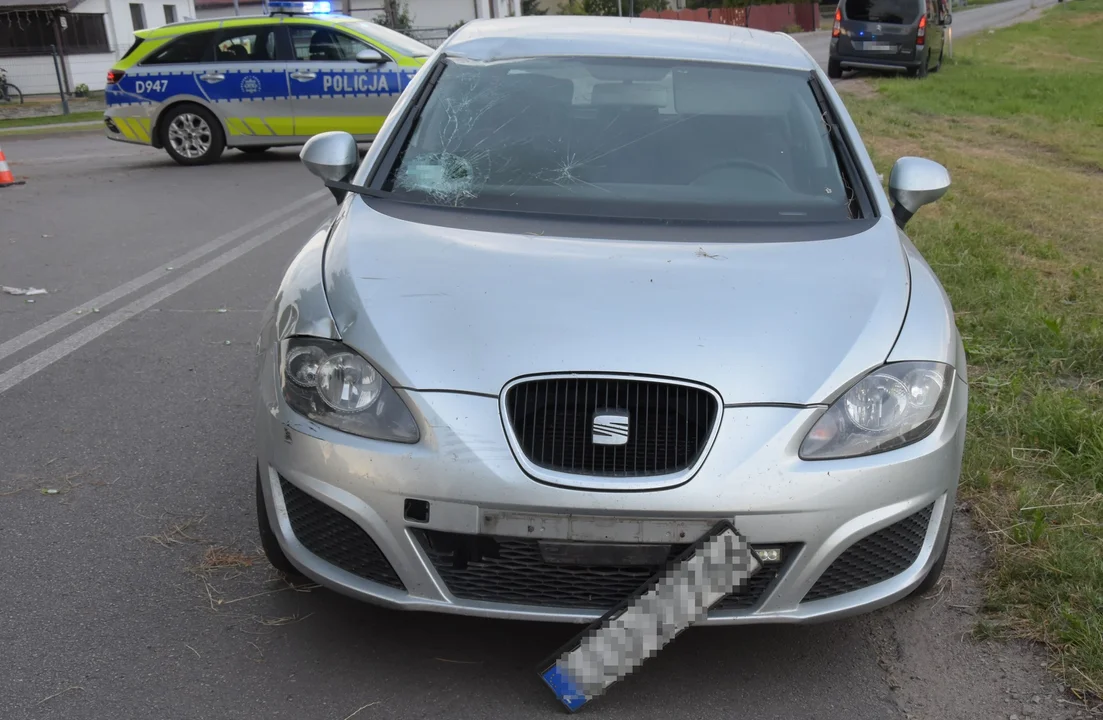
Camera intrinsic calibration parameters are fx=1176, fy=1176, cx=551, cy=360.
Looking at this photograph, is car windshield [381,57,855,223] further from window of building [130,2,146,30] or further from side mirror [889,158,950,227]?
window of building [130,2,146,30]

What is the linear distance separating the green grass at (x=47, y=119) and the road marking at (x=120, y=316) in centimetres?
1472

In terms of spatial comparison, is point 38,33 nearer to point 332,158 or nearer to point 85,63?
point 85,63

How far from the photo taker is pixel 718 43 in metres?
4.60

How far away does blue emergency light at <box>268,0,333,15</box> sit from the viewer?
14.0 metres

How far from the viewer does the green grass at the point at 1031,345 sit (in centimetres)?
334

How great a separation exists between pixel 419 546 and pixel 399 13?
1644 inches

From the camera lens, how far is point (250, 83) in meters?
13.7

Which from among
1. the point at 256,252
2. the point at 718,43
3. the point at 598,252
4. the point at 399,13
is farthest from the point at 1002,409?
the point at 399,13

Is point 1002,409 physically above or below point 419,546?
below

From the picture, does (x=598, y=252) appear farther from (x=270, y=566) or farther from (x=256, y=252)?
(x=256, y=252)

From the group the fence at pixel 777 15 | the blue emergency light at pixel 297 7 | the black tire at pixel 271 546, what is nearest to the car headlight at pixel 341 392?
the black tire at pixel 271 546

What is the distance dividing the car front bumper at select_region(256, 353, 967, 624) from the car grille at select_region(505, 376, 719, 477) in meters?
0.06

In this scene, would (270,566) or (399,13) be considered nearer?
(270,566)

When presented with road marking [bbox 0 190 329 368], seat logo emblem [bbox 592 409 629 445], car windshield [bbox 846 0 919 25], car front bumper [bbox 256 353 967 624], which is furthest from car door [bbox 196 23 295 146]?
car windshield [bbox 846 0 919 25]
